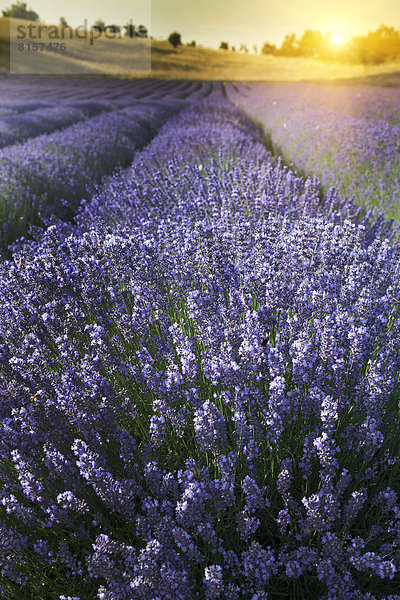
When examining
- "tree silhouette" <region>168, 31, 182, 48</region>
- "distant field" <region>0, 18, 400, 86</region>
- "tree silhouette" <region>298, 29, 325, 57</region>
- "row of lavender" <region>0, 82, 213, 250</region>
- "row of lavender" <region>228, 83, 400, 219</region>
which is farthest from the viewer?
"tree silhouette" <region>298, 29, 325, 57</region>

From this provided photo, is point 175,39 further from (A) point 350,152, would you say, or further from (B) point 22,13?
(A) point 350,152

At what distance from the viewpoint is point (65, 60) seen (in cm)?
4106

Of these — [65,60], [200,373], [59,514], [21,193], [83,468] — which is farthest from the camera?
[65,60]

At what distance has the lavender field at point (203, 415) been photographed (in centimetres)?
127

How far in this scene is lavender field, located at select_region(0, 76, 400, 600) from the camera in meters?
1.27

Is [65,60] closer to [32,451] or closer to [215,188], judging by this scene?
[215,188]

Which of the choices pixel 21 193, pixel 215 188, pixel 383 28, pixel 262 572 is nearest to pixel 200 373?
pixel 262 572

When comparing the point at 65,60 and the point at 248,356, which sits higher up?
the point at 65,60

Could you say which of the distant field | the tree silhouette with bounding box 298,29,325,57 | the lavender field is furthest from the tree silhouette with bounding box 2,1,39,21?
the lavender field

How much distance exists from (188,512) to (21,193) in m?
5.10

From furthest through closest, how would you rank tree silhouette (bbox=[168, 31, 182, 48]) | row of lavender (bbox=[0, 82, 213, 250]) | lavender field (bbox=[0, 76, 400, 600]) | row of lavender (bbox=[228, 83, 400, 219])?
1. tree silhouette (bbox=[168, 31, 182, 48])
2. row of lavender (bbox=[0, 82, 213, 250])
3. row of lavender (bbox=[228, 83, 400, 219])
4. lavender field (bbox=[0, 76, 400, 600])

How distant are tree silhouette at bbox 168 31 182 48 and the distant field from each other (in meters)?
0.85

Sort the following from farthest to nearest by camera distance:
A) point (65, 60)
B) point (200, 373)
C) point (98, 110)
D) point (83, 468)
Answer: point (65, 60)
point (98, 110)
point (200, 373)
point (83, 468)

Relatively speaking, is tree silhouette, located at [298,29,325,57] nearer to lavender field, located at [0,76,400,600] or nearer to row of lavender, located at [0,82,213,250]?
row of lavender, located at [0,82,213,250]
